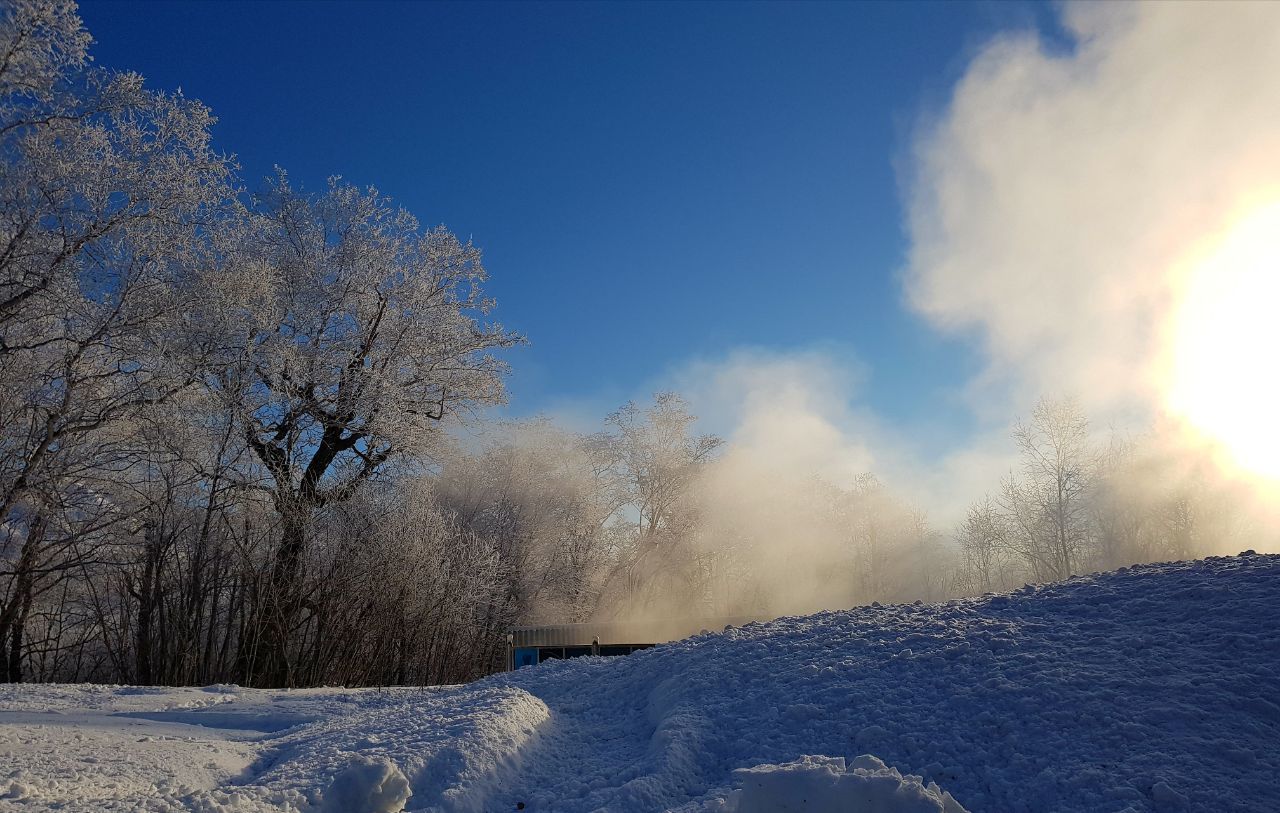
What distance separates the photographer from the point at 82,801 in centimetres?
389

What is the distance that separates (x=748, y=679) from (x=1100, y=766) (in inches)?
94.1

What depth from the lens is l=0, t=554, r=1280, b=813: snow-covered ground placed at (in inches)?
150

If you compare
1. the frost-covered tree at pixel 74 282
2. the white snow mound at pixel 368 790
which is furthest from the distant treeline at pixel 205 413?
the white snow mound at pixel 368 790

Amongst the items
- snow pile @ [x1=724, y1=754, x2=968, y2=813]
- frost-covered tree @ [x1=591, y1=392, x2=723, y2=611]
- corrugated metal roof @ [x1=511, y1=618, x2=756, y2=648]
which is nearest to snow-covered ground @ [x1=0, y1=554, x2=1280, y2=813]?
snow pile @ [x1=724, y1=754, x2=968, y2=813]

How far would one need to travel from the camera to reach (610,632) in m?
25.0

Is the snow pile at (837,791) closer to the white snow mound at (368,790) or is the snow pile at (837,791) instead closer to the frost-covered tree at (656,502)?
the white snow mound at (368,790)

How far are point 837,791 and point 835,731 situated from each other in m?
1.43

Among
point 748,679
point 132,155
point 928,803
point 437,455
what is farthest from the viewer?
point 437,455

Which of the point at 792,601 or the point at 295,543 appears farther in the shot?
the point at 792,601

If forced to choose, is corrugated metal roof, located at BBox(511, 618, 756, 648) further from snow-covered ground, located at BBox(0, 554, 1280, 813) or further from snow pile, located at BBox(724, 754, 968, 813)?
snow pile, located at BBox(724, 754, 968, 813)

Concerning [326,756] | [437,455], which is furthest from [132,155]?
[326,756]

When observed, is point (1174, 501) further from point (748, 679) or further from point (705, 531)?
point (748, 679)

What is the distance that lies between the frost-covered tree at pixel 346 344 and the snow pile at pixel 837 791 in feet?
40.3

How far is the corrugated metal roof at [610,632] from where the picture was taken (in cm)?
1982
